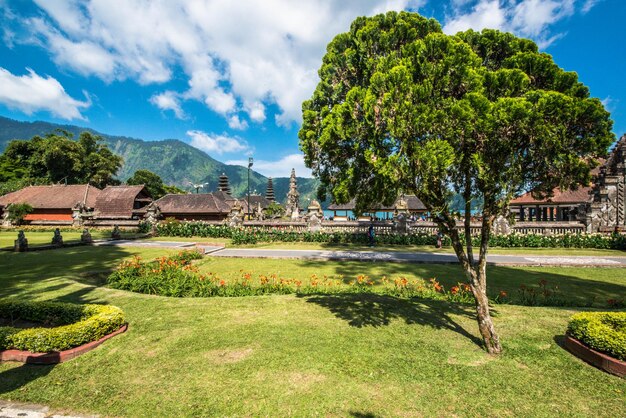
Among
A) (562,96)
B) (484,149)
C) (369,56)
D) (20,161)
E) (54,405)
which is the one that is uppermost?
(20,161)

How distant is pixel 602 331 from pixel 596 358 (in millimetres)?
521

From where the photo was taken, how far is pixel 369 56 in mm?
6297

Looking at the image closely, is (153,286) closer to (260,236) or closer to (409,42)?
(409,42)

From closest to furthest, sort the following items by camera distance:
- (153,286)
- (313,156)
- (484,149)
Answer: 1. (484,149)
2. (313,156)
3. (153,286)

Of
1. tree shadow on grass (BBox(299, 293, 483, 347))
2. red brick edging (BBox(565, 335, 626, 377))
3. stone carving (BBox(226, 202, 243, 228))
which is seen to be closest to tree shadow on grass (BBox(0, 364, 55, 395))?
tree shadow on grass (BBox(299, 293, 483, 347))

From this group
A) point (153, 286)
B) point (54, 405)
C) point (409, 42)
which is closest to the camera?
point (54, 405)

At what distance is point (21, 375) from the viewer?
5.03m

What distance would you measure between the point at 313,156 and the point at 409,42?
3161 millimetres

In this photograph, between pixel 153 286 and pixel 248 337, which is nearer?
pixel 248 337

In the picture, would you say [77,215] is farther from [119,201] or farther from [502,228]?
[502,228]

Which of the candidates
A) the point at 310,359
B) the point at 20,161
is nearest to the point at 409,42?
the point at 310,359

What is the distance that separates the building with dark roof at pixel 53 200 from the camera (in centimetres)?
3906

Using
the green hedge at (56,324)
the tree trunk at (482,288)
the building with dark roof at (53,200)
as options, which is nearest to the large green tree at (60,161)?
the building with dark roof at (53,200)

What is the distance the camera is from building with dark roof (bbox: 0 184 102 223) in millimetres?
39062
